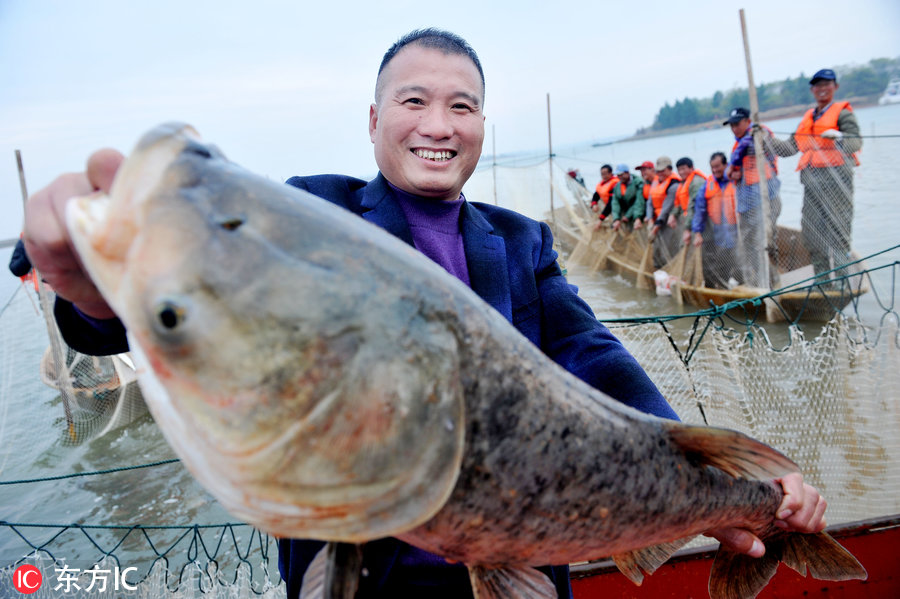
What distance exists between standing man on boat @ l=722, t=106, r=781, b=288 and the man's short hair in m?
8.87

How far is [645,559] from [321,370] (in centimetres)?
152

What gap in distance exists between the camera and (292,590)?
1.83 meters

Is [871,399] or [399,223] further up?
[399,223]

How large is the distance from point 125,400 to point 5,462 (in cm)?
229

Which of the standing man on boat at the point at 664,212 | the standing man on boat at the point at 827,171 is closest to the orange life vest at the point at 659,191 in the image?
the standing man on boat at the point at 664,212

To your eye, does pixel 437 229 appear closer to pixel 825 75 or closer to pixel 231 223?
pixel 231 223

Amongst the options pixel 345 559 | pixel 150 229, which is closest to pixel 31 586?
pixel 345 559

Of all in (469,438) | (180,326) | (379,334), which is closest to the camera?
(180,326)

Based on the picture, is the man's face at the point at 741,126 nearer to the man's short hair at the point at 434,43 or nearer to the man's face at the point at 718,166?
the man's face at the point at 718,166

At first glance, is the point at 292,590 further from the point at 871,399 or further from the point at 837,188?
the point at 837,188

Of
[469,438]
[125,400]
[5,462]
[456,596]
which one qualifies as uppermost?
[469,438]

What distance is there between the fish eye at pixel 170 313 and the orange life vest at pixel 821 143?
31.4 feet

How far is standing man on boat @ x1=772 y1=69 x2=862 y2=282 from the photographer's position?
27.2 feet

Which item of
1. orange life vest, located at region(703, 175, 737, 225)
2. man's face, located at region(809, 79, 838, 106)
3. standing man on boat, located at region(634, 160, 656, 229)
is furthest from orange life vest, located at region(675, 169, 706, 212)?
man's face, located at region(809, 79, 838, 106)
